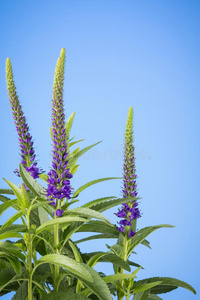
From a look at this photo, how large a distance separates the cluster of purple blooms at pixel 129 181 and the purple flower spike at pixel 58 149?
0.33 metres

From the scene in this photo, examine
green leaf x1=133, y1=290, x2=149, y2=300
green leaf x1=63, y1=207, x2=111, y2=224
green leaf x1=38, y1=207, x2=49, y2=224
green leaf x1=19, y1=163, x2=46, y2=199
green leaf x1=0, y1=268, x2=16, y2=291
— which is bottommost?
green leaf x1=133, y1=290, x2=149, y2=300

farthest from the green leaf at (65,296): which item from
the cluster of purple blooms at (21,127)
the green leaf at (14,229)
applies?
the cluster of purple blooms at (21,127)

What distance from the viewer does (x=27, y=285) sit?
1809 millimetres

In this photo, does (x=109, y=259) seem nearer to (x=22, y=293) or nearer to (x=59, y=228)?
(x=59, y=228)

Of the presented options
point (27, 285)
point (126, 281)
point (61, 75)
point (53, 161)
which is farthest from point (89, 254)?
point (61, 75)

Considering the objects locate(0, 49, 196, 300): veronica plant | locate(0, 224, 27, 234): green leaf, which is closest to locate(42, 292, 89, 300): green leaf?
locate(0, 49, 196, 300): veronica plant

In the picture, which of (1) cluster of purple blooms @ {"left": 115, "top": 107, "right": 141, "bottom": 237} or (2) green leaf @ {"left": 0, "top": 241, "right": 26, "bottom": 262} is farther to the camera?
(1) cluster of purple blooms @ {"left": 115, "top": 107, "right": 141, "bottom": 237}

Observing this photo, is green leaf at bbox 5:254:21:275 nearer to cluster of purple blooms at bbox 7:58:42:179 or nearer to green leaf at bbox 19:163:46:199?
green leaf at bbox 19:163:46:199

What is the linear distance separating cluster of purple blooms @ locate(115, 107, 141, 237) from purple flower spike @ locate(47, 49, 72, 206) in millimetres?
329

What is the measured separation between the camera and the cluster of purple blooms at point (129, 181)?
1983 millimetres

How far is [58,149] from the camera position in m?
1.83

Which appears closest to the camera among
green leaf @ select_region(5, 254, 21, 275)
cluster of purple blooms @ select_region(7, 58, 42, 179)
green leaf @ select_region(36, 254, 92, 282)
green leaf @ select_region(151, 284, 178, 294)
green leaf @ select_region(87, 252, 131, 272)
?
green leaf @ select_region(36, 254, 92, 282)

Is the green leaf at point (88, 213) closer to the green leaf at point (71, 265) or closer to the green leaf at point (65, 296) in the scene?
the green leaf at point (71, 265)

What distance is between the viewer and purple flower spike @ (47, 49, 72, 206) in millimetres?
1802
